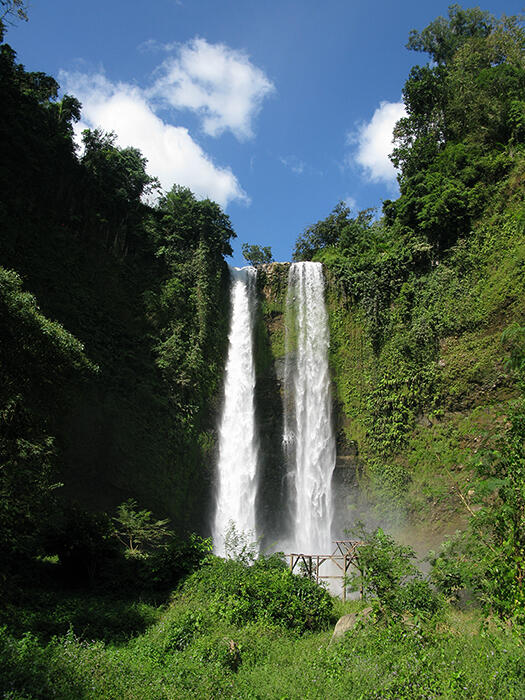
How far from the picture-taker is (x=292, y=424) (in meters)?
21.6

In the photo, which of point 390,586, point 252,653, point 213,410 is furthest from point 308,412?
point 252,653

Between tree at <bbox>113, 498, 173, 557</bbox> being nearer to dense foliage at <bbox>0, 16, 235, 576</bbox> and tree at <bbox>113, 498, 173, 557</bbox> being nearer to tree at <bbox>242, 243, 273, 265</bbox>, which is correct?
dense foliage at <bbox>0, 16, 235, 576</bbox>

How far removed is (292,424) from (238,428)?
8.81 ft

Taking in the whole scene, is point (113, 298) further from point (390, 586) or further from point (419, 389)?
point (390, 586)

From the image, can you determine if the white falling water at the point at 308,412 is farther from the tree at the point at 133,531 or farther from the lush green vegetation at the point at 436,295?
the tree at the point at 133,531

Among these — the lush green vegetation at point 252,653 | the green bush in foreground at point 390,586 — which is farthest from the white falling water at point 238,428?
the green bush in foreground at point 390,586

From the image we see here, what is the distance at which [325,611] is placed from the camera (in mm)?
9812

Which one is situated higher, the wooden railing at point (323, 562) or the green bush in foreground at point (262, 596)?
the green bush in foreground at point (262, 596)

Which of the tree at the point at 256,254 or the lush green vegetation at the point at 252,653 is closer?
the lush green vegetation at the point at 252,653

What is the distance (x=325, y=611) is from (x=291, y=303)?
16.9 m

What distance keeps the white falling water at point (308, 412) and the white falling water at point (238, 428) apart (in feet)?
6.27

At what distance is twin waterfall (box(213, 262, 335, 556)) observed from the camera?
19.5 m

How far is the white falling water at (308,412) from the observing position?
1939cm

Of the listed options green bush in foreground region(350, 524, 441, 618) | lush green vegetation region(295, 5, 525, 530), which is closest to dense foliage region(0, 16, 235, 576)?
lush green vegetation region(295, 5, 525, 530)
